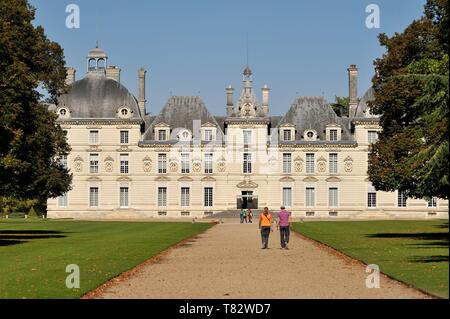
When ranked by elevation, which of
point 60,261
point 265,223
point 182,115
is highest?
point 182,115

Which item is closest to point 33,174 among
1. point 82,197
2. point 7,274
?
point 7,274

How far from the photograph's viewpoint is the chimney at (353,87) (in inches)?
3039

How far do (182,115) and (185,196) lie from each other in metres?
7.22

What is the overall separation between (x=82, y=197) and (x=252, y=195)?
14.7m

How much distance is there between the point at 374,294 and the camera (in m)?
14.6

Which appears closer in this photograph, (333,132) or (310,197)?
(310,197)

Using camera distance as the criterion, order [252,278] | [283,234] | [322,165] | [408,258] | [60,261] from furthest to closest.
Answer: [322,165] → [283,234] → [60,261] → [408,258] → [252,278]

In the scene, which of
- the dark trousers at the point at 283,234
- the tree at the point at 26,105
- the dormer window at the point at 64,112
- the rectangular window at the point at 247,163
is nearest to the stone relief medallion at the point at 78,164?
the dormer window at the point at 64,112

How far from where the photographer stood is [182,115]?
253ft

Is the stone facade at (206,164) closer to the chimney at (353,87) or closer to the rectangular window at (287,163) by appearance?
the rectangular window at (287,163)

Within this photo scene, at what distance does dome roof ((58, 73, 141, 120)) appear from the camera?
249 feet

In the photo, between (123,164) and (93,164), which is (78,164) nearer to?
(93,164)

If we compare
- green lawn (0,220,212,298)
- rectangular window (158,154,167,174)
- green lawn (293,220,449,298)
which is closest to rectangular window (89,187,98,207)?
rectangular window (158,154,167,174)

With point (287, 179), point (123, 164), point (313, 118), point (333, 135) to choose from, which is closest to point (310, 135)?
point (313, 118)
